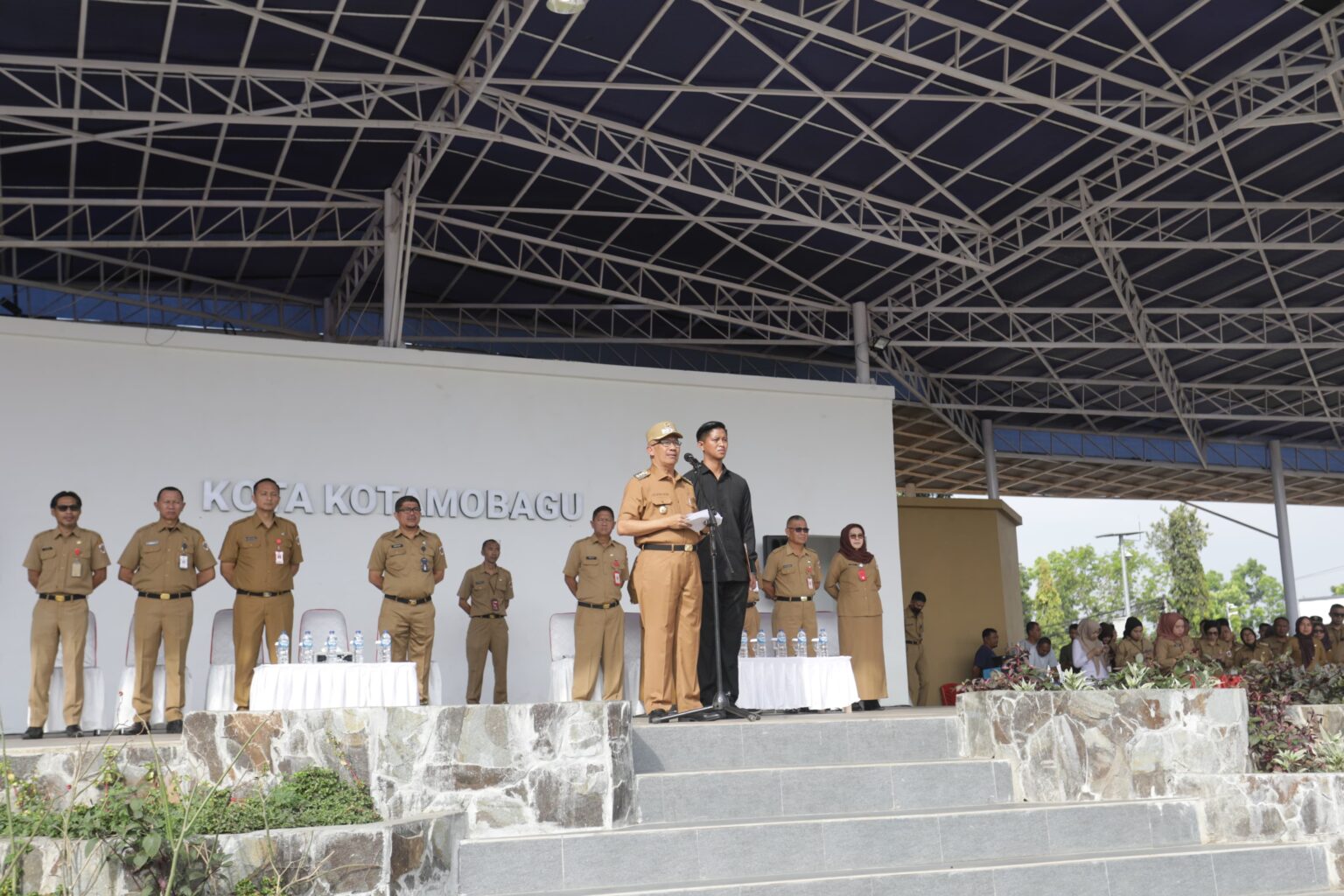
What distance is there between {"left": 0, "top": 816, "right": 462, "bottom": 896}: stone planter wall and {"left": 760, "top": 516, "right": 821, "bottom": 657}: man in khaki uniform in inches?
226

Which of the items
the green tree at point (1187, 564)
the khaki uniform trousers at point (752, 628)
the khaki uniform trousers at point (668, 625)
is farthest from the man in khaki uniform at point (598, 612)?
the green tree at point (1187, 564)

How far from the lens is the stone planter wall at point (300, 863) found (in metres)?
3.99

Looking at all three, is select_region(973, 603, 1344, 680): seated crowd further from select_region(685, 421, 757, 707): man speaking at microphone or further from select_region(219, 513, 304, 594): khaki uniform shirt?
select_region(219, 513, 304, 594): khaki uniform shirt

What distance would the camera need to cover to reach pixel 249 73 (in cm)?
1052

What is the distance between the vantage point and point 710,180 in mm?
12938

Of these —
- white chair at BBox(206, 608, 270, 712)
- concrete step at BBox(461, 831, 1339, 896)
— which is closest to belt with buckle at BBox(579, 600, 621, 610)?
white chair at BBox(206, 608, 270, 712)

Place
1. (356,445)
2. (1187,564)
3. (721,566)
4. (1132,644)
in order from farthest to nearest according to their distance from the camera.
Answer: (1187,564)
(1132,644)
(356,445)
(721,566)

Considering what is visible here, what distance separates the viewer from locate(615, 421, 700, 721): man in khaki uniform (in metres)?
6.17


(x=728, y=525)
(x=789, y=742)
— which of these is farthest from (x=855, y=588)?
(x=789, y=742)

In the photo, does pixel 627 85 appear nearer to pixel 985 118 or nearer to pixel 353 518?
pixel 985 118

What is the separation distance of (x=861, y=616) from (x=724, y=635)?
368 centimetres

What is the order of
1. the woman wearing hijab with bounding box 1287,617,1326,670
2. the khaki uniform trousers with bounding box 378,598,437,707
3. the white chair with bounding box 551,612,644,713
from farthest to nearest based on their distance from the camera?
the woman wearing hijab with bounding box 1287,617,1326,670 → the white chair with bounding box 551,612,644,713 → the khaki uniform trousers with bounding box 378,598,437,707

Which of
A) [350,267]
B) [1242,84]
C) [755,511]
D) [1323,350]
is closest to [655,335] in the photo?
[350,267]

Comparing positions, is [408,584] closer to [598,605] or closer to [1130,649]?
A: [598,605]
